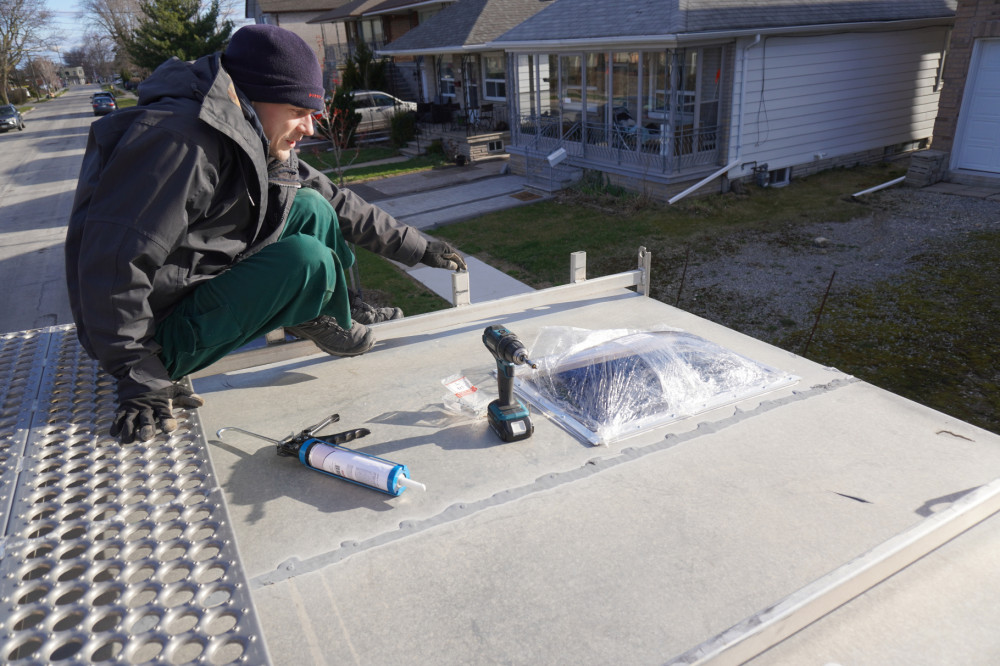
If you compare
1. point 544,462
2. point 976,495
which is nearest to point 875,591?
point 976,495

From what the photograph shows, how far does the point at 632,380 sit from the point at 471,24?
1478 cm

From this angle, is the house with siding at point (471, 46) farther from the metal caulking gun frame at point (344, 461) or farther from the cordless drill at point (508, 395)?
the metal caulking gun frame at point (344, 461)

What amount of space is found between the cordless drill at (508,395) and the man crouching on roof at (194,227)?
62 cm

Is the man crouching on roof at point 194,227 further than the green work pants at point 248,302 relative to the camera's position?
No

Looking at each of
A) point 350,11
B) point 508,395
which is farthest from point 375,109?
point 508,395

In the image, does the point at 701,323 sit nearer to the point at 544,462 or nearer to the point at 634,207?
the point at 544,462

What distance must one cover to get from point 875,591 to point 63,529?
203 cm

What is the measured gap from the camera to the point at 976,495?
73.4 inches

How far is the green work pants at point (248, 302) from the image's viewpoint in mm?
2104

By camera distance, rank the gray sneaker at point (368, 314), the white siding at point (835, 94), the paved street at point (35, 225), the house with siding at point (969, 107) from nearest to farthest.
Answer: the gray sneaker at point (368, 314), the paved street at point (35, 225), the house with siding at point (969, 107), the white siding at point (835, 94)

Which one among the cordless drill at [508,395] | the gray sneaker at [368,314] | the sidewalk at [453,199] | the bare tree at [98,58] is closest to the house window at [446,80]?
the sidewalk at [453,199]

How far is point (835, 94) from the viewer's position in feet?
36.4

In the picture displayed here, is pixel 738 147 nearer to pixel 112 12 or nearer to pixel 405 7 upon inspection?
pixel 405 7

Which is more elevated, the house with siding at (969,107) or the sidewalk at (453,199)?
the house with siding at (969,107)
